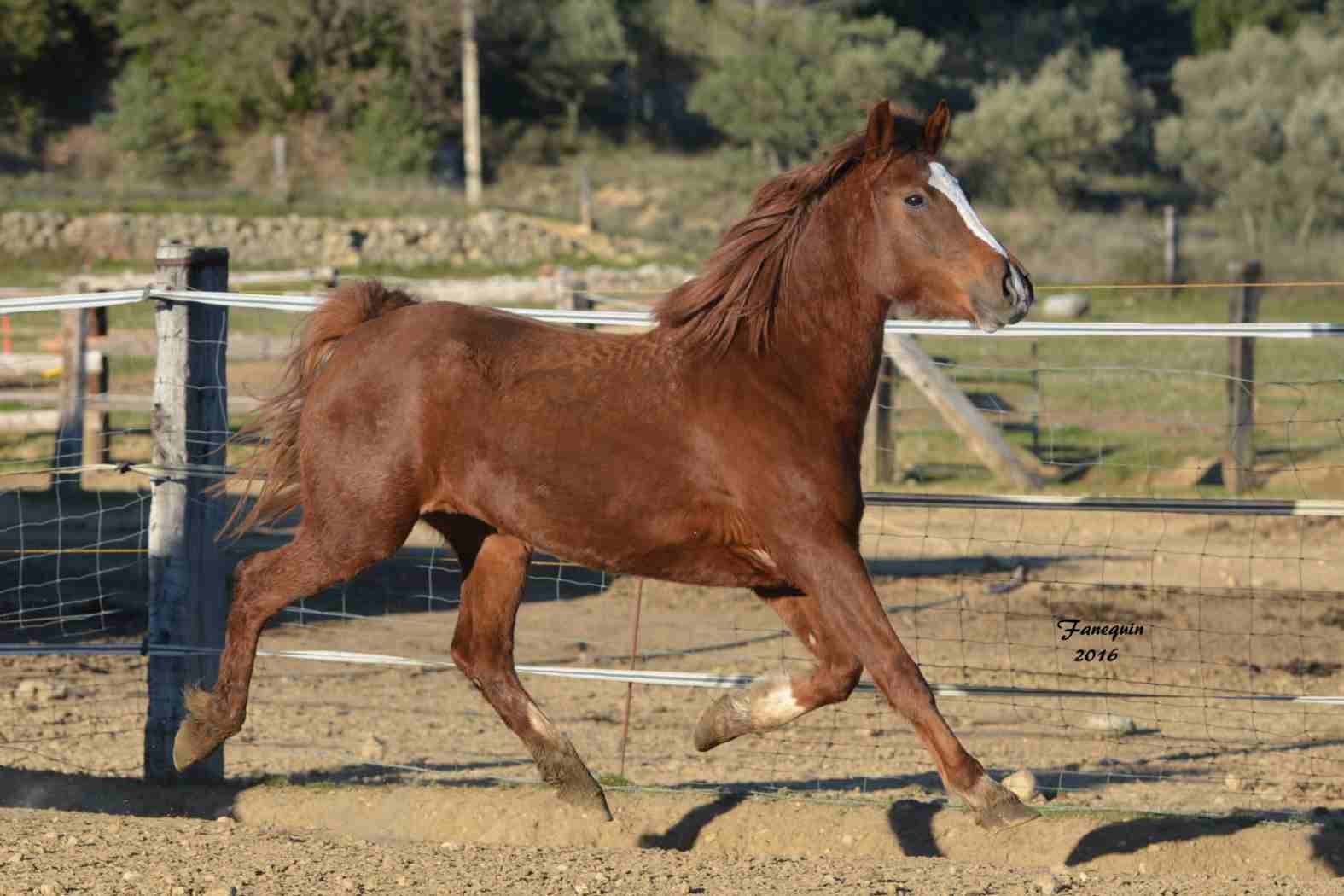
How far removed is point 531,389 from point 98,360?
9.01 metres

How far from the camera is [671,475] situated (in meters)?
4.79

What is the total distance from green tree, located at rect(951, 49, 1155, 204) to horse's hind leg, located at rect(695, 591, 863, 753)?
39.7m

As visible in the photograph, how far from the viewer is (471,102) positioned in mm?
43469

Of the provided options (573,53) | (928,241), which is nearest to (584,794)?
(928,241)

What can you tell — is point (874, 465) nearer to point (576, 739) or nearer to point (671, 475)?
point (576, 739)

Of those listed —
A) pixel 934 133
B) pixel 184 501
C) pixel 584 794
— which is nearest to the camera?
pixel 934 133

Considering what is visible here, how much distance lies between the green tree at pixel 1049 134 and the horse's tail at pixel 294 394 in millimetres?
39475

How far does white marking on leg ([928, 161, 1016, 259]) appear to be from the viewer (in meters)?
4.64

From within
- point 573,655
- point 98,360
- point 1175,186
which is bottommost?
point 573,655

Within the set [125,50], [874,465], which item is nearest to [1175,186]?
[125,50]

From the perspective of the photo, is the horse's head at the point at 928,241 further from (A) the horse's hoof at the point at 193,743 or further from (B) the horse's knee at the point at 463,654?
(A) the horse's hoof at the point at 193,743

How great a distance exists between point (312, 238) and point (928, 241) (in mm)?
29027

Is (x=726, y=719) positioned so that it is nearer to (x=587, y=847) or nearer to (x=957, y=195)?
(x=587, y=847)

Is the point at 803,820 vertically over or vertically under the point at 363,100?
under
